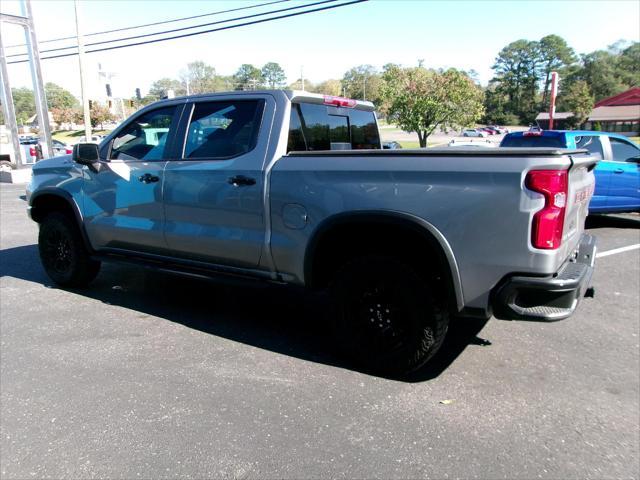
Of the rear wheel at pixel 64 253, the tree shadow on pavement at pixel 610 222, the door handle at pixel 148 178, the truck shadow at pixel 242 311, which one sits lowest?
the tree shadow on pavement at pixel 610 222

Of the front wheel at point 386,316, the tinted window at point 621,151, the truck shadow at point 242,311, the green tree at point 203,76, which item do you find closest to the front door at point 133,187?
the truck shadow at point 242,311

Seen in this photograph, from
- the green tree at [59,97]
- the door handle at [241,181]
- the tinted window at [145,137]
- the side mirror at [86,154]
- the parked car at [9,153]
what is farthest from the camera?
the green tree at [59,97]

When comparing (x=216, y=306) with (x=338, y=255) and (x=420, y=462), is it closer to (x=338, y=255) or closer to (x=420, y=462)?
(x=338, y=255)

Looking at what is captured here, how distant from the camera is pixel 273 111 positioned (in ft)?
12.5

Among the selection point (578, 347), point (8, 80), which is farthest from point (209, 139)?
point (8, 80)

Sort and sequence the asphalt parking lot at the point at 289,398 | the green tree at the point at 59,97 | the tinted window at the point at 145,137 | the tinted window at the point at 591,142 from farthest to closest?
the green tree at the point at 59,97
the tinted window at the point at 591,142
the tinted window at the point at 145,137
the asphalt parking lot at the point at 289,398

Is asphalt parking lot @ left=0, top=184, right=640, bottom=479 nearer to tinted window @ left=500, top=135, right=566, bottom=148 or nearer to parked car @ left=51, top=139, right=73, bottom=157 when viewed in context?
tinted window @ left=500, top=135, right=566, bottom=148

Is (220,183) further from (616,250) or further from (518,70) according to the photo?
(518,70)

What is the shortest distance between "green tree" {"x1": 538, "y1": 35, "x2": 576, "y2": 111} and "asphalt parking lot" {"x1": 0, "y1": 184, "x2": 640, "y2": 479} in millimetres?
130751

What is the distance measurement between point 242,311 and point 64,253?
2188 millimetres

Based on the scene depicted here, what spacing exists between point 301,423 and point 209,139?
2472mm

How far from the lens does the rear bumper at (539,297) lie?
278 cm

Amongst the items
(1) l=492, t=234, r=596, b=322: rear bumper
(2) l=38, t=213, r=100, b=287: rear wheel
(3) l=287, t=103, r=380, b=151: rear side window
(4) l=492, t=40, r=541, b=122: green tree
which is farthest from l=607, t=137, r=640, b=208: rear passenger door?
(4) l=492, t=40, r=541, b=122: green tree

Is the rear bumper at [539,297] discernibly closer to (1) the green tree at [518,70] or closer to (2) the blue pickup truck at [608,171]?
(2) the blue pickup truck at [608,171]
